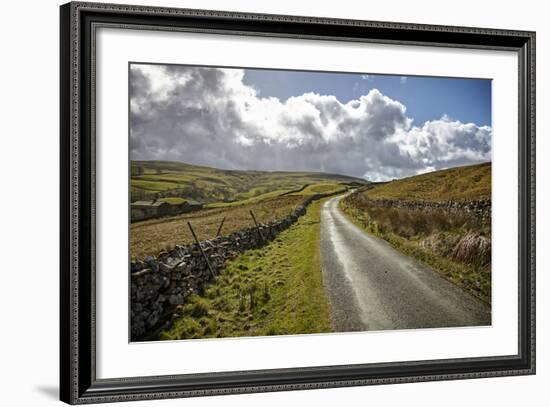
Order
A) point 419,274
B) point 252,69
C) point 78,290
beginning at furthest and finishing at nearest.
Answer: point 419,274, point 252,69, point 78,290

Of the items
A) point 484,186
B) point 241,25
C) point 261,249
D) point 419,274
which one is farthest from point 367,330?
point 241,25

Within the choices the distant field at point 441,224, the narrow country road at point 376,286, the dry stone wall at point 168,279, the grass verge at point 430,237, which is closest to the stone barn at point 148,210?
the dry stone wall at point 168,279

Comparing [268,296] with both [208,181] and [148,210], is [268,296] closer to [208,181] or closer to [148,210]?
[208,181]

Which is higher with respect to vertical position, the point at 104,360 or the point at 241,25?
the point at 241,25

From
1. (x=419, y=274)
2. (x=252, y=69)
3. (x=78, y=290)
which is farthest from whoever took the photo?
(x=419, y=274)

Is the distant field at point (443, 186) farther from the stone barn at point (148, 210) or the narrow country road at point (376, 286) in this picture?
the stone barn at point (148, 210)

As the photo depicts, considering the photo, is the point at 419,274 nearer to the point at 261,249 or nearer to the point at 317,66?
the point at 261,249
